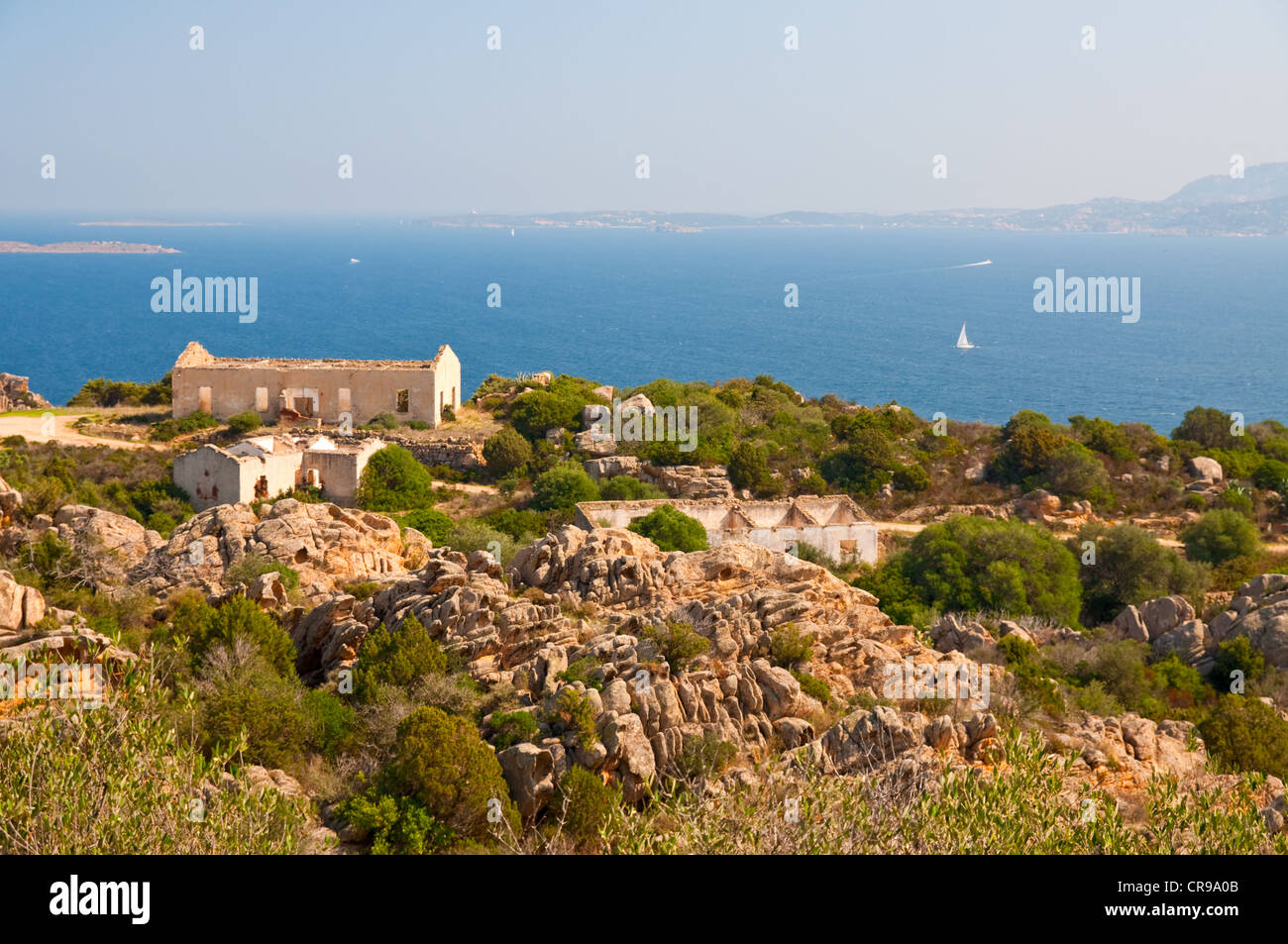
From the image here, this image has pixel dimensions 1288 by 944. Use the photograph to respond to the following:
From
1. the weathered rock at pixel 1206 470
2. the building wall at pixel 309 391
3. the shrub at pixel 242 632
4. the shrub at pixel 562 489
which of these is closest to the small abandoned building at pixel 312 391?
the building wall at pixel 309 391

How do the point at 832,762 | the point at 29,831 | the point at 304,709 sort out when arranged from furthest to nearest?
the point at 304,709, the point at 832,762, the point at 29,831

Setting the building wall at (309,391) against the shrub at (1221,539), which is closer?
the shrub at (1221,539)

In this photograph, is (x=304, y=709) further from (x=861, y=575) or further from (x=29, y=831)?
(x=861, y=575)

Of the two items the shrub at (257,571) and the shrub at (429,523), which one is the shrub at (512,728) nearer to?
the shrub at (257,571)

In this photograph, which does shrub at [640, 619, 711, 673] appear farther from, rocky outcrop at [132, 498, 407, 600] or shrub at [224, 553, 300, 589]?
shrub at [224, 553, 300, 589]

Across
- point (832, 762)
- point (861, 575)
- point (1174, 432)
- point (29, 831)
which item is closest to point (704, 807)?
point (832, 762)

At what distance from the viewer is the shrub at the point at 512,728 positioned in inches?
642

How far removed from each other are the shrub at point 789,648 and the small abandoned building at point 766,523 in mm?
11652

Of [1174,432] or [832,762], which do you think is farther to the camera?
[1174,432]

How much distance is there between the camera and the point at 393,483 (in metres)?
37.8

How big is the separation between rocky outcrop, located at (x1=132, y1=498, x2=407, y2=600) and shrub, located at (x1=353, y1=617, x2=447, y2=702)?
13.3 feet
